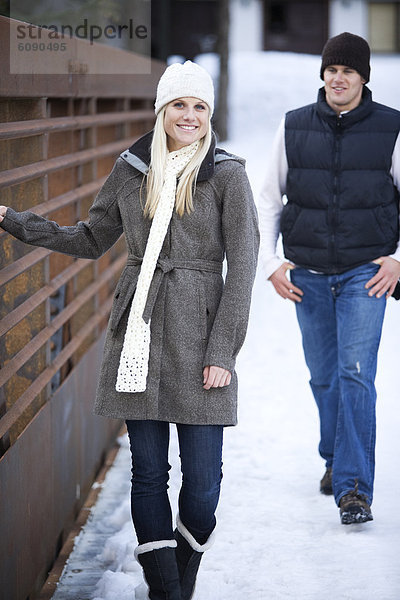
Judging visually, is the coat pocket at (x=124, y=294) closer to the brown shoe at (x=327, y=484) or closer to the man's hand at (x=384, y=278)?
the man's hand at (x=384, y=278)

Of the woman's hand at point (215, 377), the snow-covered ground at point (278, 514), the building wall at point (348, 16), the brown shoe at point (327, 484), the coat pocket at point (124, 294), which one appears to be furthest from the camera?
the building wall at point (348, 16)

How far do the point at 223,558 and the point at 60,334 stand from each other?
1.32 m

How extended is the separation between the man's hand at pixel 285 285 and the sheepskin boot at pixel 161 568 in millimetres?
1721

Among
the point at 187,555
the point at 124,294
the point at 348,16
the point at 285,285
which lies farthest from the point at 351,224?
the point at 348,16

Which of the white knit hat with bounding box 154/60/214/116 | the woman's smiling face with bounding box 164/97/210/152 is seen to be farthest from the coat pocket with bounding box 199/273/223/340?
the white knit hat with bounding box 154/60/214/116

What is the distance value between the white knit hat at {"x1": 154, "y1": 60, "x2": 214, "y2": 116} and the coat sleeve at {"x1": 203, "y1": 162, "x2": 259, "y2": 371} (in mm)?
283

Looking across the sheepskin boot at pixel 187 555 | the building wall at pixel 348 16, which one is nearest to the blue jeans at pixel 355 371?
the sheepskin boot at pixel 187 555

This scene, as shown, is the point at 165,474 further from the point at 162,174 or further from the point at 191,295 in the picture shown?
the point at 162,174

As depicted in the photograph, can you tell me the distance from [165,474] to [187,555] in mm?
327

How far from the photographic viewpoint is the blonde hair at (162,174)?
11.6 feet

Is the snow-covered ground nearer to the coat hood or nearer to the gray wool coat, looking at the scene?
the gray wool coat

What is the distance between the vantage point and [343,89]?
15.7 ft

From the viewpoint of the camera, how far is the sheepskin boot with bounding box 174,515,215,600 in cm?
375

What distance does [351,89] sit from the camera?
477 centimetres
